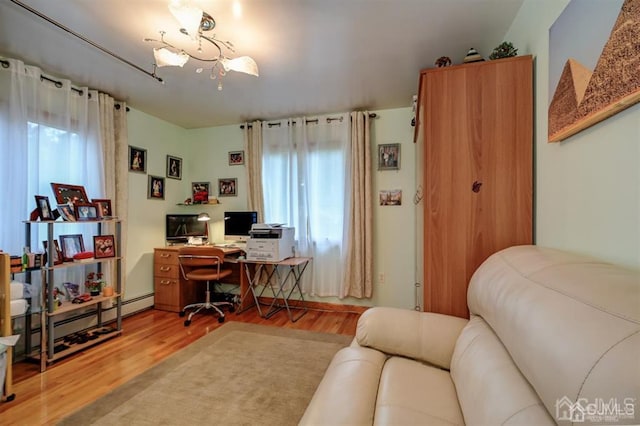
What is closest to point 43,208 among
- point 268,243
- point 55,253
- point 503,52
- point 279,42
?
point 55,253

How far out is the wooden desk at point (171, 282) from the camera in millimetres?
3293

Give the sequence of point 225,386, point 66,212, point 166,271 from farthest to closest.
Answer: point 166,271 → point 66,212 → point 225,386

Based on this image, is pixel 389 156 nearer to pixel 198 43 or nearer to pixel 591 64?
pixel 198 43

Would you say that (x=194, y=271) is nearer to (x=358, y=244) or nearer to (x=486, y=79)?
(x=358, y=244)

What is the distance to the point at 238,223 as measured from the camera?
3605mm

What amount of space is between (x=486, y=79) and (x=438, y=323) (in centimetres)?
126

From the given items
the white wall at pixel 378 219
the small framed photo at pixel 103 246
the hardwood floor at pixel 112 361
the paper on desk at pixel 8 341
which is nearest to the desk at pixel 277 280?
the hardwood floor at pixel 112 361

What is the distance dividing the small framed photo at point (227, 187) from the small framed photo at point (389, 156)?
203cm

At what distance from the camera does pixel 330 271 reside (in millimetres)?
3430

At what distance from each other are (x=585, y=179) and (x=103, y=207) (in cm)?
347

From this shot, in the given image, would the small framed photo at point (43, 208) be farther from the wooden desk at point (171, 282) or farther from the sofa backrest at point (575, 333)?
the sofa backrest at point (575, 333)

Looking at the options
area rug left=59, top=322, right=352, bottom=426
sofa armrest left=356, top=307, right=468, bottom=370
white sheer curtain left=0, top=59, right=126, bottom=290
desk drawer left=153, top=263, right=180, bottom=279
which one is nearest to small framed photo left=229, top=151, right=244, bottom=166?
white sheer curtain left=0, top=59, right=126, bottom=290

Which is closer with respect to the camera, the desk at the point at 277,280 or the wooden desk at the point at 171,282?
the wooden desk at the point at 171,282

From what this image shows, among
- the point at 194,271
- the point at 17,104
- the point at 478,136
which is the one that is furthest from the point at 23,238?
the point at 478,136
